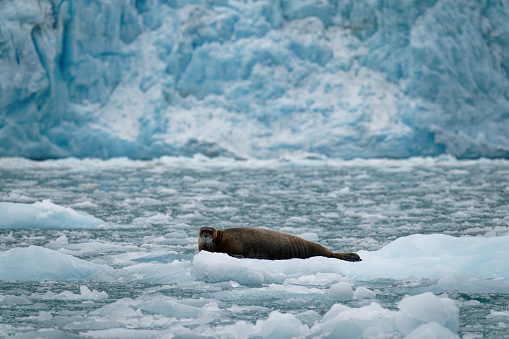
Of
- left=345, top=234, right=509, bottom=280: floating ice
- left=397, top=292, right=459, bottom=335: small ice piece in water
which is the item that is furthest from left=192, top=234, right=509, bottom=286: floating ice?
left=397, top=292, right=459, bottom=335: small ice piece in water

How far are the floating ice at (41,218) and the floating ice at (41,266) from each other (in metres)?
2.03

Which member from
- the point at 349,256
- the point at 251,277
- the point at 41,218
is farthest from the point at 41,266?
the point at 41,218

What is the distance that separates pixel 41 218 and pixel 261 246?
2684 millimetres

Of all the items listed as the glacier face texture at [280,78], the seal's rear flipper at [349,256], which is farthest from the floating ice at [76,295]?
the glacier face texture at [280,78]

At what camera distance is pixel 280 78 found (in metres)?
19.7

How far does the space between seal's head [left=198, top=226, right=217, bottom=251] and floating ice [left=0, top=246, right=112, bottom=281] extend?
22.3 inches

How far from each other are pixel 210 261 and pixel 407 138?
16.4 metres

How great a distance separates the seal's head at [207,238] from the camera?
339 centimetres

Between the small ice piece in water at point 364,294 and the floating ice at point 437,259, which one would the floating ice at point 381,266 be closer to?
the floating ice at point 437,259

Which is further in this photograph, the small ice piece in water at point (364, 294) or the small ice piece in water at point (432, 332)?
the small ice piece in water at point (364, 294)

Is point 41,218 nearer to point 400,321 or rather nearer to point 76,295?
point 76,295

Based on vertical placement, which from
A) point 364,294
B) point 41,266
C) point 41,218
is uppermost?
point 41,218

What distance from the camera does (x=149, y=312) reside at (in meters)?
2.36

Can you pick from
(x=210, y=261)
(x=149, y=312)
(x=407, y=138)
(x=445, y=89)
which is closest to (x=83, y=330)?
(x=149, y=312)
